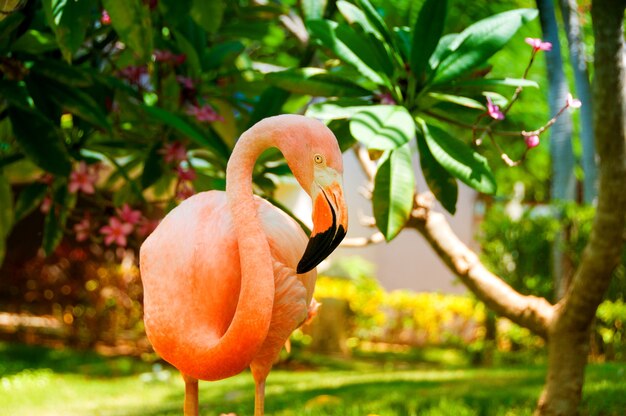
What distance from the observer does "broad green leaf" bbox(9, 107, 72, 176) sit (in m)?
3.41

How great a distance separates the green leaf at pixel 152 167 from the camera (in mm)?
3781

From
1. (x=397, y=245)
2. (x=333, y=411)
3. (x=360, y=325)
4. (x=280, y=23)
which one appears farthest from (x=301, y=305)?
(x=397, y=245)

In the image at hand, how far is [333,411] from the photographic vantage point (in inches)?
181

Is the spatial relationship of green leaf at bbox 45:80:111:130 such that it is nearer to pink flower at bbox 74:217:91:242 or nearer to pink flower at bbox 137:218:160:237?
pink flower at bbox 137:218:160:237

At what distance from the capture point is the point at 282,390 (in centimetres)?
630

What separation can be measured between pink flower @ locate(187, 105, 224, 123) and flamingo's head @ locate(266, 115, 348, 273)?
1.72 m

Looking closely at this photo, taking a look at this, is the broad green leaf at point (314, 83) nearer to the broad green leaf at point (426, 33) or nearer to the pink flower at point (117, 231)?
the broad green leaf at point (426, 33)

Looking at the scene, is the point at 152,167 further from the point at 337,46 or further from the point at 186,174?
the point at 337,46

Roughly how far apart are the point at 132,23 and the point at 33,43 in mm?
655

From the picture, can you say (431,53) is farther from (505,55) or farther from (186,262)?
(505,55)

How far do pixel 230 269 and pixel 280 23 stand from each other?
3094 mm

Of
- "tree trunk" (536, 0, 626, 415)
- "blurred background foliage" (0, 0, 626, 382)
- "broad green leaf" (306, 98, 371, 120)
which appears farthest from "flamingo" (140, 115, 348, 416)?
"tree trunk" (536, 0, 626, 415)

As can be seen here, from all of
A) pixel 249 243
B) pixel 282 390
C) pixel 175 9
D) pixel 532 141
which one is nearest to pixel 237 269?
pixel 249 243

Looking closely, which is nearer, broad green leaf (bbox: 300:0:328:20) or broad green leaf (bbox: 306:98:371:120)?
broad green leaf (bbox: 306:98:371:120)
